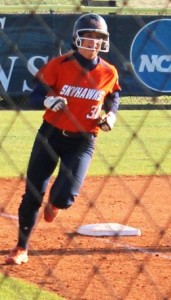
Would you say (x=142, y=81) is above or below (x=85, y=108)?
below

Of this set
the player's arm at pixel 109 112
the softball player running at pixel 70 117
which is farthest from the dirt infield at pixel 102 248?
the player's arm at pixel 109 112

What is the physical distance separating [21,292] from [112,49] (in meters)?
9.70

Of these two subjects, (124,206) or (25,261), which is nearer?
(25,261)

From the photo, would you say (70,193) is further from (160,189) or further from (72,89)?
(160,189)

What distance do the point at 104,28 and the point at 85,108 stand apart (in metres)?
0.56

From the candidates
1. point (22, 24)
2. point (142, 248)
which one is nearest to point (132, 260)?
point (142, 248)

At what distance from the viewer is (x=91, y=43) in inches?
241

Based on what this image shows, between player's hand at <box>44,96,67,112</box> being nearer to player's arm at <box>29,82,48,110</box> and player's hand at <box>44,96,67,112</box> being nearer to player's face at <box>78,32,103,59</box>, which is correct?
player's arm at <box>29,82,48,110</box>

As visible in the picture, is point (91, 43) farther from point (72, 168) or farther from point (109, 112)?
point (72, 168)

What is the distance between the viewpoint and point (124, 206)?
876cm

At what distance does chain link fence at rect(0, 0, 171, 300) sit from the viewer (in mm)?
6043

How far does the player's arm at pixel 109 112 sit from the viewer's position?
20.4ft

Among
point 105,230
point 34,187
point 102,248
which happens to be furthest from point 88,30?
point 105,230

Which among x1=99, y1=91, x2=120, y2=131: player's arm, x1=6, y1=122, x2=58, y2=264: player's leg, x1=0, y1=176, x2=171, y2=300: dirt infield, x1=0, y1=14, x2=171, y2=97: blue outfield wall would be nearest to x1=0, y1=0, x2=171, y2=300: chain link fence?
x1=0, y1=176, x2=171, y2=300: dirt infield
